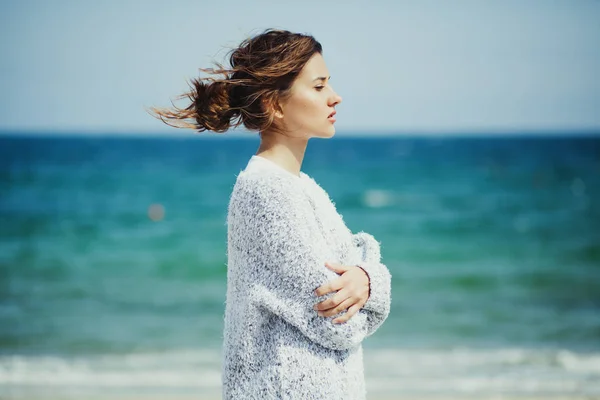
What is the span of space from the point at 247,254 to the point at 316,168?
33.1 m

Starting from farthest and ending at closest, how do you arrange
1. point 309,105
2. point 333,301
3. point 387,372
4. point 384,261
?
point 384,261 < point 387,372 < point 309,105 < point 333,301

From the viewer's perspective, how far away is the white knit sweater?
1.87 metres

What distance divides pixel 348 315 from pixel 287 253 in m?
0.21

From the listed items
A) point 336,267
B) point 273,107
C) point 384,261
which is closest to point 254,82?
point 273,107

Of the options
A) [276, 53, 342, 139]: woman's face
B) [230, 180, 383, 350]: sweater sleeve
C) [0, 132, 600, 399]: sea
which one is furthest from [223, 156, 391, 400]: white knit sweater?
[0, 132, 600, 399]: sea

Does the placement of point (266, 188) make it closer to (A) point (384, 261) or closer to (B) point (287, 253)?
(B) point (287, 253)

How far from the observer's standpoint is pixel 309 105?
2037 mm

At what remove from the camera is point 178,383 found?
6.22 metres

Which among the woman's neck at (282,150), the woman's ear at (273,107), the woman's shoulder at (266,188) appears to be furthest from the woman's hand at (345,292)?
the woman's ear at (273,107)

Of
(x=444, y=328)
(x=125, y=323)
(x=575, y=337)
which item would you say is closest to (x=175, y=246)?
(x=125, y=323)

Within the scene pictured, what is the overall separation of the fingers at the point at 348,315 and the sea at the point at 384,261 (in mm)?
4096

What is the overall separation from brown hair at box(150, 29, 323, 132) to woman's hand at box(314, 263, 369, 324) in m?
0.45

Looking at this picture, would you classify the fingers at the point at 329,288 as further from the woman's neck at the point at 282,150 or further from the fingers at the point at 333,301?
the woman's neck at the point at 282,150

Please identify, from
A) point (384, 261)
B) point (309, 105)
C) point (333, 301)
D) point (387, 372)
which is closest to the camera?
point (333, 301)
